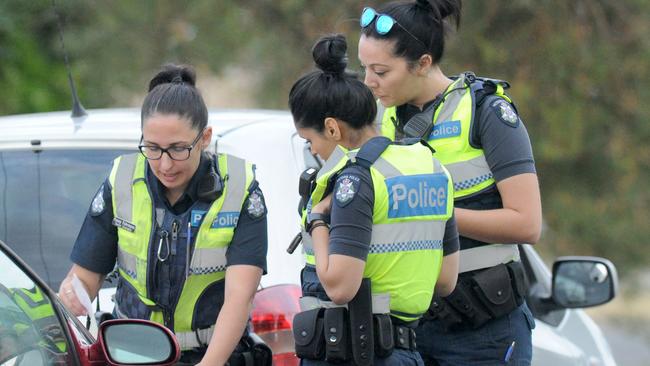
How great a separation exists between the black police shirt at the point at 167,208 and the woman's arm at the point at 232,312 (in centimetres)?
4

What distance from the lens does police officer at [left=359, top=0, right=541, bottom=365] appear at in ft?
11.5

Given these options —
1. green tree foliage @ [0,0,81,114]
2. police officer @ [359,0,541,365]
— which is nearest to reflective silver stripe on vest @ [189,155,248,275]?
police officer @ [359,0,541,365]

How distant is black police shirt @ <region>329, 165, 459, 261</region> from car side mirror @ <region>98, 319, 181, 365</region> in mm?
428

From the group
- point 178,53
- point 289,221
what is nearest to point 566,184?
point 178,53

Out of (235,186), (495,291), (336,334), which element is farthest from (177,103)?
(495,291)

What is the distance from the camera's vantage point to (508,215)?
11.5 ft

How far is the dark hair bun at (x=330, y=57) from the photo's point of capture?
129 inches

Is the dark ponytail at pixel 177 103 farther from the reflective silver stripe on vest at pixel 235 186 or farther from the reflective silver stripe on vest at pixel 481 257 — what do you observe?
Answer: the reflective silver stripe on vest at pixel 481 257

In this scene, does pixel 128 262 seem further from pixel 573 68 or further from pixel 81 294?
pixel 573 68

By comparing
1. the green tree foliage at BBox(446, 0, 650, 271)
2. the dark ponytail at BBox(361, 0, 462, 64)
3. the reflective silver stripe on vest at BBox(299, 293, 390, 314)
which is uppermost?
the green tree foliage at BBox(446, 0, 650, 271)

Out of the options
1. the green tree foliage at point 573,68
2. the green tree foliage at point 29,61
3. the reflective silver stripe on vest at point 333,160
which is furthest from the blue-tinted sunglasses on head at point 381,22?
the green tree foliage at point 29,61

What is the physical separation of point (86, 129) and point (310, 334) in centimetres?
124

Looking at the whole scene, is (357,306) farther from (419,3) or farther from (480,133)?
(419,3)

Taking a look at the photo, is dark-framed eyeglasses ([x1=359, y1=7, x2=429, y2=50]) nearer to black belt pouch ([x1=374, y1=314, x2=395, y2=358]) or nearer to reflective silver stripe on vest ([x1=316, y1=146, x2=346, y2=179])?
reflective silver stripe on vest ([x1=316, y1=146, x2=346, y2=179])
